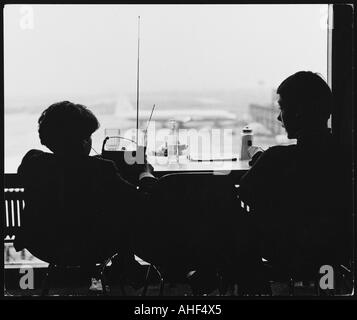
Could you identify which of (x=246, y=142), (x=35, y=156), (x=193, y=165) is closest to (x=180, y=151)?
(x=193, y=165)

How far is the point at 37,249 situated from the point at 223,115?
132 cm

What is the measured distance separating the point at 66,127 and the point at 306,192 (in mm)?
1077

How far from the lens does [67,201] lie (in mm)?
2592

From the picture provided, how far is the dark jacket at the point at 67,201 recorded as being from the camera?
256 cm

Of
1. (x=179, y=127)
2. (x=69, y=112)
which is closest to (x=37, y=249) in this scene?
(x=69, y=112)

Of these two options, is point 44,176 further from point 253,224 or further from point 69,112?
point 253,224

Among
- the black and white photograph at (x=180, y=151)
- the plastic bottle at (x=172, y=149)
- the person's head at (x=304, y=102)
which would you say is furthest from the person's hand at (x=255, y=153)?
the plastic bottle at (x=172, y=149)

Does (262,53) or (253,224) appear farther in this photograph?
(262,53)

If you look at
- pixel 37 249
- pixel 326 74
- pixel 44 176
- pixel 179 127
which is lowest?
pixel 37 249

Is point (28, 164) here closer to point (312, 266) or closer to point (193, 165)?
point (193, 165)

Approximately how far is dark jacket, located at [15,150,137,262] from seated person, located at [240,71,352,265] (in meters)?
0.59

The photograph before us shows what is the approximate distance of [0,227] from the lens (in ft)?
8.07
